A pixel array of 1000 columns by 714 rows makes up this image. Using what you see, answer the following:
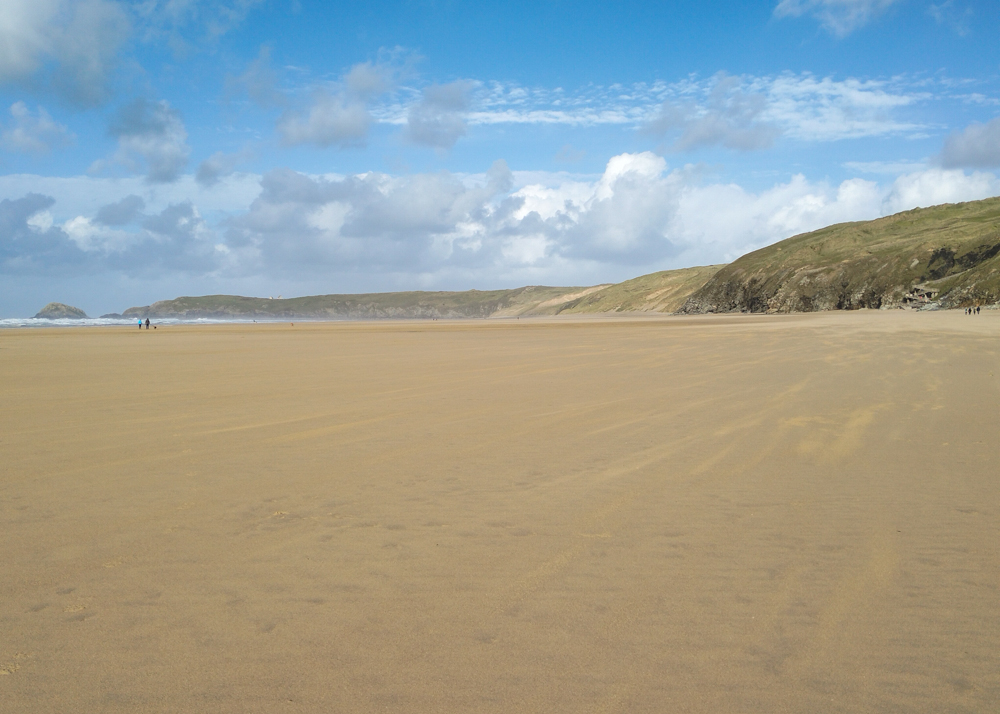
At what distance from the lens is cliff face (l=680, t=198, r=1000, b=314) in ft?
212

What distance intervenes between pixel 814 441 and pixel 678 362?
8653mm

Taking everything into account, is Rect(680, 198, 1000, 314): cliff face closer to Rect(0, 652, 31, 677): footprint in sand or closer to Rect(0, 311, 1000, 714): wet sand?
Rect(0, 311, 1000, 714): wet sand

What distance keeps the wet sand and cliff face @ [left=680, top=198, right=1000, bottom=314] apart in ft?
203

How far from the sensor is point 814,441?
7.20 m

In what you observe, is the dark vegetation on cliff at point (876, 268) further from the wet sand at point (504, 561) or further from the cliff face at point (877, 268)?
the wet sand at point (504, 561)

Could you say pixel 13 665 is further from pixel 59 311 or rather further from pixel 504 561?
pixel 59 311

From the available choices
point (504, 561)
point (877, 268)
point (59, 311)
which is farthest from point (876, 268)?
point (59, 311)

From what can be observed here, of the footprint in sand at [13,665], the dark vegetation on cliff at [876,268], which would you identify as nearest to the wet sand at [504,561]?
the footprint in sand at [13,665]

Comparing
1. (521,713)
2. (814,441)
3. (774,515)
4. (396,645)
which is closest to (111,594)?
(396,645)

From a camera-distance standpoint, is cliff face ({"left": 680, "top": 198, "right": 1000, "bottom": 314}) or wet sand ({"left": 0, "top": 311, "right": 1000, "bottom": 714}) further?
cliff face ({"left": 680, "top": 198, "right": 1000, "bottom": 314})

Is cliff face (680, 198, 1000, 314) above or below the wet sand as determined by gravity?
above

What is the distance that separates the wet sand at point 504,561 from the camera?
9.02ft

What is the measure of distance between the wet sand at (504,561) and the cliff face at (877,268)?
61.8 m

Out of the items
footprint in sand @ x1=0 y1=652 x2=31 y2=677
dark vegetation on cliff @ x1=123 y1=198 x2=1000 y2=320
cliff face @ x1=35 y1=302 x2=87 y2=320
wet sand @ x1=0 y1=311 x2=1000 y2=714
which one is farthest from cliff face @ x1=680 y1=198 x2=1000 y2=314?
cliff face @ x1=35 y1=302 x2=87 y2=320
